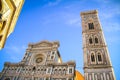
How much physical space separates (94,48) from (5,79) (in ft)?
48.6

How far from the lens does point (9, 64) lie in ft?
70.1

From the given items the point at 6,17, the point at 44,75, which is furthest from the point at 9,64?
the point at 6,17

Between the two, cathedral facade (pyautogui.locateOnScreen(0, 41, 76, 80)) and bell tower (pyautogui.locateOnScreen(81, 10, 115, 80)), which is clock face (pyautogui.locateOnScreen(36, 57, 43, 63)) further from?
bell tower (pyautogui.locateOnScreen(81, 10, 115, 80))

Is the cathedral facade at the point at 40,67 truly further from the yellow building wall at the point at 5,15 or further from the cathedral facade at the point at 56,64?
the yellow building wall at the point at 5,15

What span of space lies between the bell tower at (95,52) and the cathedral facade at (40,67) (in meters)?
2.75

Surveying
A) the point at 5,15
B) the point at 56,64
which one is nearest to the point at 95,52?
the point at 56,64

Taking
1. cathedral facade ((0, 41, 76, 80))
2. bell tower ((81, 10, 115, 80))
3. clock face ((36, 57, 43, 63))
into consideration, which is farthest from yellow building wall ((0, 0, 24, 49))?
clock face ((36, 57, 43, 63))

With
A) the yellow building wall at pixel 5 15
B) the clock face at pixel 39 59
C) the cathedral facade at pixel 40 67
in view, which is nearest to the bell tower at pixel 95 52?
the cathedral facade at pixel 40 67

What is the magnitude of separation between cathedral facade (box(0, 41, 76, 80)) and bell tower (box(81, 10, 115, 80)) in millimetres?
2746

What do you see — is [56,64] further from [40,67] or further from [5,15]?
[5,15]

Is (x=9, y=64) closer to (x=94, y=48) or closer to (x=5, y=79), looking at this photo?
(x=5, y=79)

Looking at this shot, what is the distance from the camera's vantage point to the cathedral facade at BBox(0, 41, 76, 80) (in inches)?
737

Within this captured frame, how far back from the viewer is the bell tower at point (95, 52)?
1839cm

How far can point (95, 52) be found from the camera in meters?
21.7
